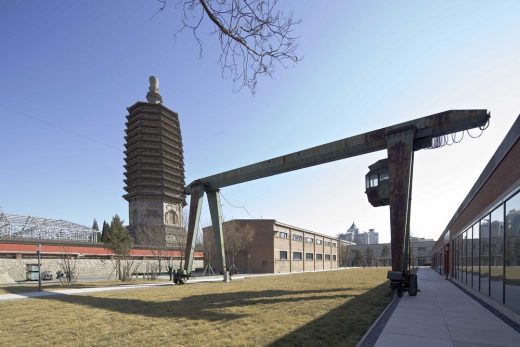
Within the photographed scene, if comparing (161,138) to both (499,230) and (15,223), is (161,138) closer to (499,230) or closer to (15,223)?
(15,223)

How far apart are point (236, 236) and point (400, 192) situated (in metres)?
38.7

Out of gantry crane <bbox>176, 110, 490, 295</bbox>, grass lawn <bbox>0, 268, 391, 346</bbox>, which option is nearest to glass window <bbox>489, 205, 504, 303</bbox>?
gantry crane <bbox>176, 110, 490, 295</bbox>

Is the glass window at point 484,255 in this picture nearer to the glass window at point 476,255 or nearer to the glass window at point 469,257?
the glass window at point 476,255

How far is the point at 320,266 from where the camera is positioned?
253 feet

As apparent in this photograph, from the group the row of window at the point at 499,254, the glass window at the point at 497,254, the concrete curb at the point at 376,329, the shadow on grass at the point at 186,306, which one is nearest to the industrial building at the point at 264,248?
the shadow on grass at the point at 186,306

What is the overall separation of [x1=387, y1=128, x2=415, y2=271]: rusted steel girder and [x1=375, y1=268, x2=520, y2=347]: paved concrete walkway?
3535 millimetres

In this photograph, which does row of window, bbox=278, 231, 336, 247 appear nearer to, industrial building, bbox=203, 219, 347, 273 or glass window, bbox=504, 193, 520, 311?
industrial building, bbox=203, 219, 347, 273

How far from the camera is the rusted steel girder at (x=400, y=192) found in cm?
1664

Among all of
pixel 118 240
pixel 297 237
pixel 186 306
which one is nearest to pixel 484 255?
pixel 186 306

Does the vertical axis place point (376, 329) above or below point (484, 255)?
below

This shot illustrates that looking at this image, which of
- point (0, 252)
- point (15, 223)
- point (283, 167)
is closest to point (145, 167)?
point (15, 223)

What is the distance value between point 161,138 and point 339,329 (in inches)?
3897

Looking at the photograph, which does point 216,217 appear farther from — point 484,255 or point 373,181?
point 484,255

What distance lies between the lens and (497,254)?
1264 cm
